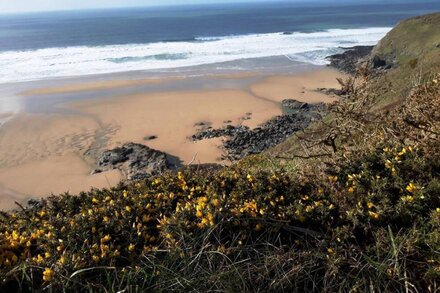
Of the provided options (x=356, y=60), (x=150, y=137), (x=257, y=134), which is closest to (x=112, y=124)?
(x=150, y=137)

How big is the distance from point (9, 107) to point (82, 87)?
6577 millimetres

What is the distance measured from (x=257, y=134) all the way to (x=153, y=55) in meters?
30.3

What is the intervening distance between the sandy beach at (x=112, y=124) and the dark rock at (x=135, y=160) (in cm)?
55

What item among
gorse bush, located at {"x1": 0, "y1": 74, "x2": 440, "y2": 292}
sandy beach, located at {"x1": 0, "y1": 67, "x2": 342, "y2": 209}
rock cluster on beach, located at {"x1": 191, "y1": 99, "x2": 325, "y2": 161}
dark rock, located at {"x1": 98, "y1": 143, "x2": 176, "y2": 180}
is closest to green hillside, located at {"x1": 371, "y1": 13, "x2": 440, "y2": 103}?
sandy beach, located at {"x1": 0, "y1": 67, "x2": 342, "y2": 209}

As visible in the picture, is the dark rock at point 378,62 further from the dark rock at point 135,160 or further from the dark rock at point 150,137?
the dark rock at point 135,160

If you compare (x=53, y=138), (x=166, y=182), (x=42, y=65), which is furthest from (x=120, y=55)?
(x=166, y=182)

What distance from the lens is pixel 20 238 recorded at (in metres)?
3.34

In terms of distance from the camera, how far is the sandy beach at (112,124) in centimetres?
1655

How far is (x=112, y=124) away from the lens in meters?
22.5

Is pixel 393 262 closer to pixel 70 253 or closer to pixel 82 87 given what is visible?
pixel 70 253

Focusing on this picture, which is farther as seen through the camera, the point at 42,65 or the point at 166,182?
the point at 42,65

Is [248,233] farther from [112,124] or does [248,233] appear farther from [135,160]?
[112,124]

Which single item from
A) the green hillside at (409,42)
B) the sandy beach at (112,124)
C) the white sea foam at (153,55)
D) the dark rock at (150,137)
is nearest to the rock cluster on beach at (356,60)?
the green hillside at (409,42)

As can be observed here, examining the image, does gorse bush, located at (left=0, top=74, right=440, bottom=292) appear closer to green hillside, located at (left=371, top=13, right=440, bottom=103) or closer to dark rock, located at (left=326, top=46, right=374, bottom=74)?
green hillside, located at (left=371, top=13, right=440, bottom=103)
